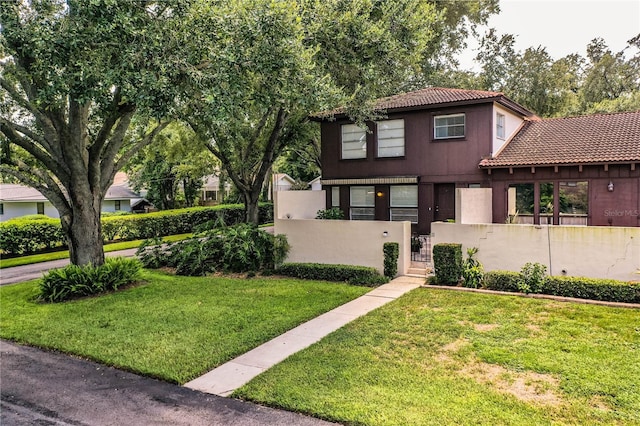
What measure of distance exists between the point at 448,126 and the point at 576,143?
4.31 m

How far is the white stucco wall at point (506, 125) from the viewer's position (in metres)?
15.4

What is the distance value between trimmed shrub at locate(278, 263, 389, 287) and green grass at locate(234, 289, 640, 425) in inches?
124

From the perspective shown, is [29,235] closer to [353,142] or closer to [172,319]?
[172,319]

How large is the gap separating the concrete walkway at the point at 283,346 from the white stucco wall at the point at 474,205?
137 inches

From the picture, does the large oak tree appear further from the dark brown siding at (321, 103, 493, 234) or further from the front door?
the front door

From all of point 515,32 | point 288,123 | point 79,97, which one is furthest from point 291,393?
point 515,32

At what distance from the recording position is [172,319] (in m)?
8.66

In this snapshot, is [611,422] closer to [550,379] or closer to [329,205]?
[550,379]

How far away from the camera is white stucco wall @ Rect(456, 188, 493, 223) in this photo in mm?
12734

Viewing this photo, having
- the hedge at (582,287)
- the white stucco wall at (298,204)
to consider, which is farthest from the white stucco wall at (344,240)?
the hedge at (582,287)

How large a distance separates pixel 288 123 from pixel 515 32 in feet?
53.1

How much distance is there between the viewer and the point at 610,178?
13469 mm

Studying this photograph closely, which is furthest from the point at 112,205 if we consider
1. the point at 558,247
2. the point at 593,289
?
the point at 593,289

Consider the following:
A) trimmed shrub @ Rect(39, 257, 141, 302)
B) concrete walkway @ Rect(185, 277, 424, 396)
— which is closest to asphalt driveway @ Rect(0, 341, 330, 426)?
concrete walkway @ Rect(185, 277, 424, 396)
